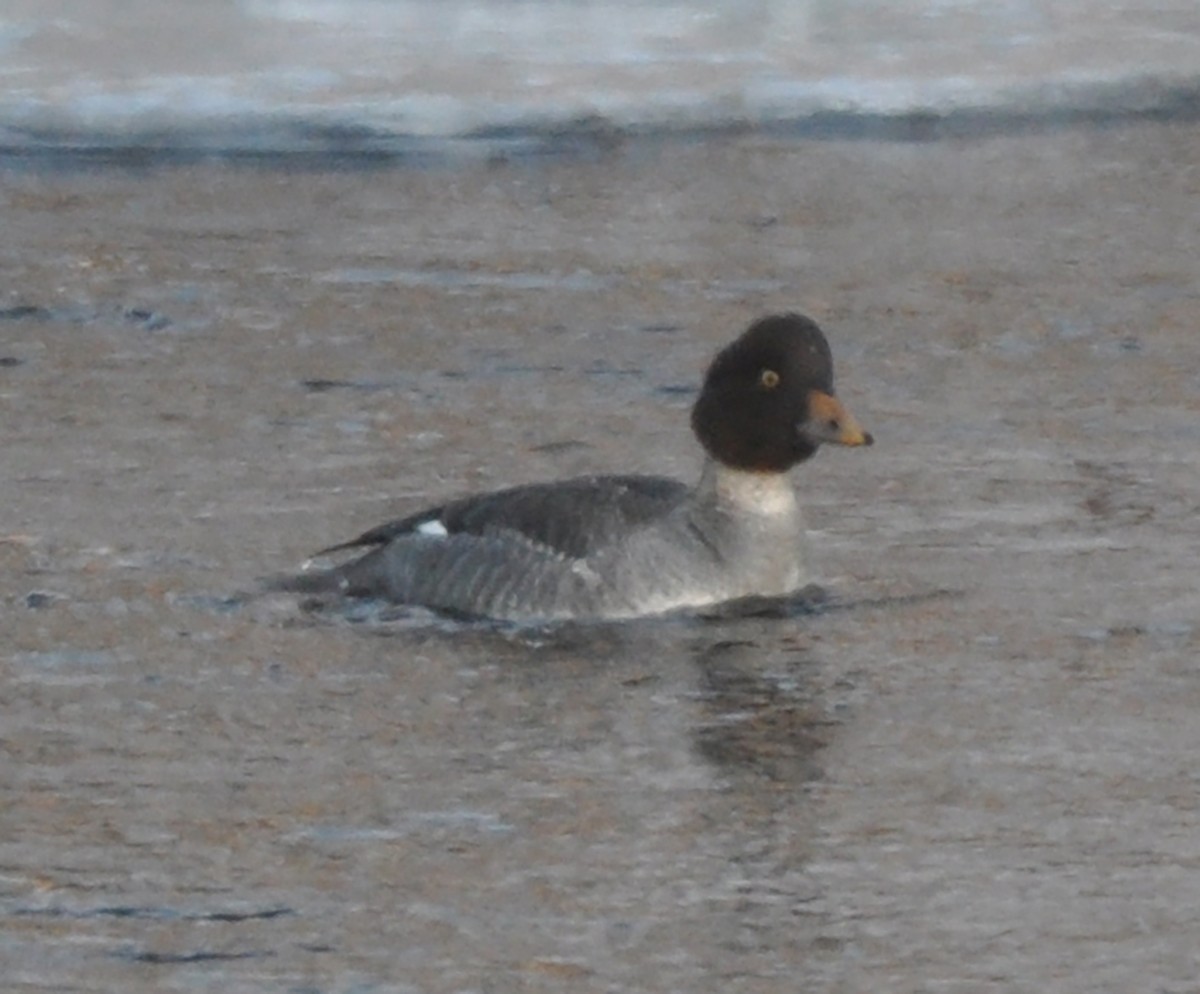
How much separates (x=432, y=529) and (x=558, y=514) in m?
0.38

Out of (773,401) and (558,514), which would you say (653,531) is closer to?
(558,514)

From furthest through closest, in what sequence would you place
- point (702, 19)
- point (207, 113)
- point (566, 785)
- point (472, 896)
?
point (702, 19) → point (207, 113) → point (566, 785) → point (472, 896)

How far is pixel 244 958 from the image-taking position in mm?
5227

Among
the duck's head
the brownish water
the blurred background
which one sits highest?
the blurred background

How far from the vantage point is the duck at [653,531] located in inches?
315

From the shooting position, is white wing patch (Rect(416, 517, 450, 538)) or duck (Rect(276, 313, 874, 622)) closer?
duck (Rect(276, 313, 874, 622))

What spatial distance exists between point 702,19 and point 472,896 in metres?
11.6

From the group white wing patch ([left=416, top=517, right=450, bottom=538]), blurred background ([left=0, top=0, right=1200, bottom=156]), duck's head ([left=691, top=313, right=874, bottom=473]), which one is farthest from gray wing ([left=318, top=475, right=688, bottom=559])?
blurred background ([left=0, top=0, right=1200, bottom=156])

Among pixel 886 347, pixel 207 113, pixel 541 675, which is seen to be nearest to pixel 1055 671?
pixel 541 675

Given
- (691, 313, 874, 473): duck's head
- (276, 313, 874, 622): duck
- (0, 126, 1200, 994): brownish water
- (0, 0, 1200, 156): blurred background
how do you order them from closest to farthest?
(0, 126, 1200, 994): brownish water < (276, 313, 874, 622): duck < (691, 313, 874, 473): duck's head < (0, 0, 1200, 156): blurred background

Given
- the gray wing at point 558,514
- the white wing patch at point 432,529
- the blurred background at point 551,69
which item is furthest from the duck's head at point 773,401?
the blurred background at point 551,69

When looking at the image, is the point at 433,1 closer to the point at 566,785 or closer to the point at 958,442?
the point at 958,442

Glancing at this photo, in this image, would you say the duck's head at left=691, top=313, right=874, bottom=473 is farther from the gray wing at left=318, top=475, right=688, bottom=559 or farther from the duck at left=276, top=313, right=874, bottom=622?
the gray wing at left=318, top=475, right=688, bottom=559

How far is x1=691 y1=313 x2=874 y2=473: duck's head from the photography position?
8.16 meters
